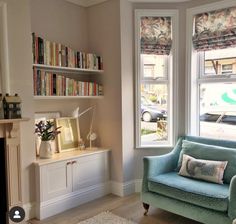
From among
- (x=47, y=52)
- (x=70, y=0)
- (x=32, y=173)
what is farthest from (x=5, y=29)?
(x=32, y=173)

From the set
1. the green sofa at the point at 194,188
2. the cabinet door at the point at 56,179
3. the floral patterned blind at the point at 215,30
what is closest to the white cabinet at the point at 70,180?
the cabinet door at the point at 56,179

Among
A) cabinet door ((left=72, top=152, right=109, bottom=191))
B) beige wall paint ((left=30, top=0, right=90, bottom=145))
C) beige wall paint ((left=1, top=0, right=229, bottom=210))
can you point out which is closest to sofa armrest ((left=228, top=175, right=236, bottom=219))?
beige wall paint ((left=1, top=0, right=229, bottom=210))

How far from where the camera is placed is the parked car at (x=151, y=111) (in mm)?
3771

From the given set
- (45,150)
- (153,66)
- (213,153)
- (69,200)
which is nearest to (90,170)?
(69,200)

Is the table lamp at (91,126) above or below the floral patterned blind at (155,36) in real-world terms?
below

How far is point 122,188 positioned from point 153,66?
1.71 meters

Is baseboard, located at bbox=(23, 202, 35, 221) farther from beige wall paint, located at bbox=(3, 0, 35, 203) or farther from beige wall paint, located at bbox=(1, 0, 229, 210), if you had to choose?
beige wall paint, located at bbox=(1, 0, 229, 210)

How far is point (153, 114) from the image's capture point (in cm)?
379

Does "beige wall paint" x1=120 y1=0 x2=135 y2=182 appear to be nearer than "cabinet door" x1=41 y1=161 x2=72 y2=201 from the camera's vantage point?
No

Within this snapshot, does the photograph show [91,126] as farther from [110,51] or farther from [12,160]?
[12,160]

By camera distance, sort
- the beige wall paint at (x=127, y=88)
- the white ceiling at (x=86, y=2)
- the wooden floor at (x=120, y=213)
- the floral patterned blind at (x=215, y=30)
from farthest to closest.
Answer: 1. the white ceiling at (x=86, y=2)
2. the beige wall paint at (x=127, y=88)
3. the floral patterned blind at (x=215, y=30)
4. the wooden floor at (x=120, y=213)

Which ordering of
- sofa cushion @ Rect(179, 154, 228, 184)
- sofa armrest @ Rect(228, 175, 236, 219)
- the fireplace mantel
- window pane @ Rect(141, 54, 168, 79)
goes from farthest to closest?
1. window pane @ Rect(141, 54, 168, 79)
2. sofa cushion @ Rect(179, 154, 228, 184)
3. the fireplace mantel
4. sofa armrest @ Rect(228, 175, 236, 219)

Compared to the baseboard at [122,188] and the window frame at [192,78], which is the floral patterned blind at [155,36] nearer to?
the window frame at [192,78]

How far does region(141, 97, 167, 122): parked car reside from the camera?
377 cm
